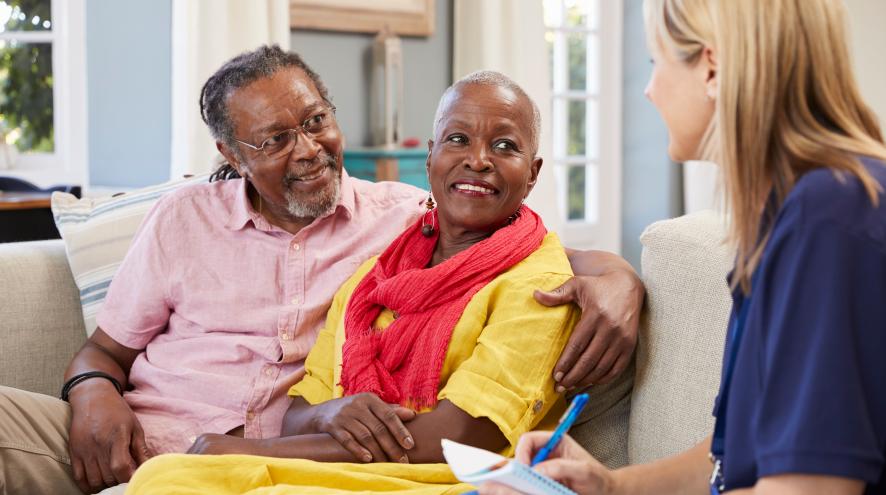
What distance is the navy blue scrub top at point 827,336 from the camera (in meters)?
0.83

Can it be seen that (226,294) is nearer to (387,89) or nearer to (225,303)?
(225,303)

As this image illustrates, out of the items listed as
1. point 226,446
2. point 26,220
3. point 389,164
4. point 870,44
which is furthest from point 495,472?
point 870,44

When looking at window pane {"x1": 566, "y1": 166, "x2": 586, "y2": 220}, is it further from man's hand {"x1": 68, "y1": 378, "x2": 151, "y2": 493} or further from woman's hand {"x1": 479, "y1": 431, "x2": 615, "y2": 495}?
woman's hand {"x1": 479, "y1": 431, "x2": 615, "y2": 495}

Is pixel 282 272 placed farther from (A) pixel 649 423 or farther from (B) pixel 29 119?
(B) pixel 29 119

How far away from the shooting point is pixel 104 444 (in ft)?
6.22

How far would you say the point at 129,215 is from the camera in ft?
7.74

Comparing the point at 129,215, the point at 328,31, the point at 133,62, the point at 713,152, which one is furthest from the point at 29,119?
the point at 713,152

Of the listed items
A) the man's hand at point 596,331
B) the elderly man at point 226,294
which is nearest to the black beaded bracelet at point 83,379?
the elderly man at point 226,294

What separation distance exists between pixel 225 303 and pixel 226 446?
449mm

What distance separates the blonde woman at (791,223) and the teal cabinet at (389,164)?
2.84 metres

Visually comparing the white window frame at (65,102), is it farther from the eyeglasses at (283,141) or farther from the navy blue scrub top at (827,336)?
the navy blue scrub top at (827,336)

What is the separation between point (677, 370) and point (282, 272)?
2.81ft

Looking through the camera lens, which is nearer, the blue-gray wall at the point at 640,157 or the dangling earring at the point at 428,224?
the dangling earring at the point at 428,224

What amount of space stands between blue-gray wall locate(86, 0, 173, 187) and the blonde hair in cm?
319
